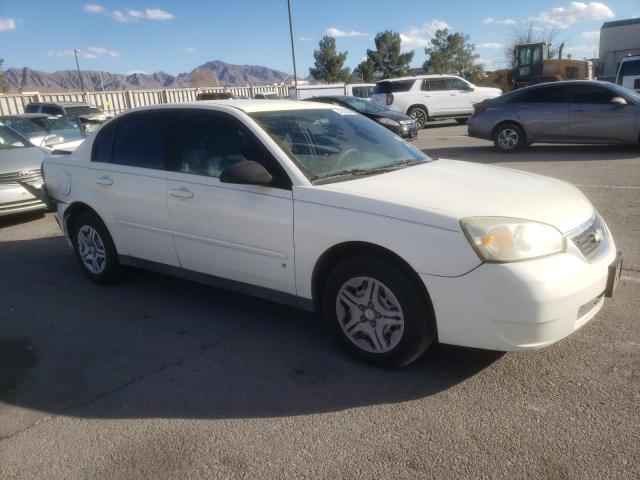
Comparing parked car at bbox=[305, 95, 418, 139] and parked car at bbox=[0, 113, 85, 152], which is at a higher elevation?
parked car at bbox=[0, 113, 85, 152]

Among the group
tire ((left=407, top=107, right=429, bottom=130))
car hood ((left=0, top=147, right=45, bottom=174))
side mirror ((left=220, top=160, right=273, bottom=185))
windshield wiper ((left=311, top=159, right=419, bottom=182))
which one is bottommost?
tire ((left=407, top=107, right=429, bottom=130))

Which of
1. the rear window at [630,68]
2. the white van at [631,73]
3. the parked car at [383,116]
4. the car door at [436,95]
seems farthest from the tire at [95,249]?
the rear window at [630,68]

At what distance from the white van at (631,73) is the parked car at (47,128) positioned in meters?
16.4

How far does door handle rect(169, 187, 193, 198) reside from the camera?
3982mm

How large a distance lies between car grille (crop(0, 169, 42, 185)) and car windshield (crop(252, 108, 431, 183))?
217 inches

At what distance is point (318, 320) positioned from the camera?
4129mm

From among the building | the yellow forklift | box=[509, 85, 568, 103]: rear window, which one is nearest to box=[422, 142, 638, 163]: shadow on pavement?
box=[509, 85, 568, 103]: rear window

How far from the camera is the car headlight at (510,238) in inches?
109

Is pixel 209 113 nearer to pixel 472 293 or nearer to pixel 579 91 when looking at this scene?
pixel 472 293

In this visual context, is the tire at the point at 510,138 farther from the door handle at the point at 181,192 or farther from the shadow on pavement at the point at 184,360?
the door handle at the point at 181,192

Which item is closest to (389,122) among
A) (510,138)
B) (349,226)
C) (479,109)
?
(479,109)

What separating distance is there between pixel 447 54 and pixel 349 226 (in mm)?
56277

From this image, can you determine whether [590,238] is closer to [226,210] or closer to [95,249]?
[226,210]

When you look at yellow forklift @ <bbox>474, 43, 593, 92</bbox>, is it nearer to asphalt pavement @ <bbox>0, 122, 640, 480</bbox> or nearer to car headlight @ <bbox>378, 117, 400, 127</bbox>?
car headlight @ <bbox>378, 117, 400, 127</bbox>
